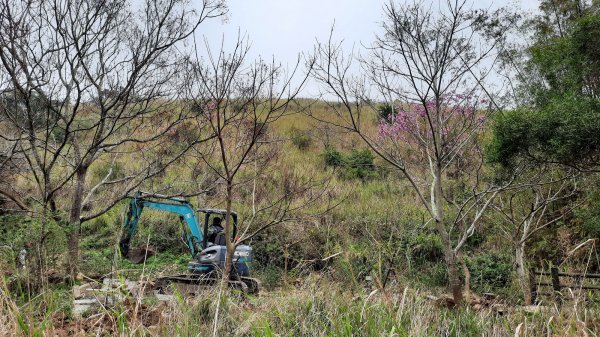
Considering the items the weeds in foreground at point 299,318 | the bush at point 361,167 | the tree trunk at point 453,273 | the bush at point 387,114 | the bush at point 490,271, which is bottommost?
the bush at point 490,271

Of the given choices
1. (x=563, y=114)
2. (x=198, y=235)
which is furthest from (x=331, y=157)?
(x=563, y=114)

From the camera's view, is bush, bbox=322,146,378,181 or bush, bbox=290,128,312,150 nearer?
bush, bbox=322,146,378,181

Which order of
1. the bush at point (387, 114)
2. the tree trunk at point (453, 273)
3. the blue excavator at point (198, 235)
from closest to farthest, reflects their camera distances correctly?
the tree trunk at point (453, 273) < the bush at point (387, 114) < the blue excavator at point (198, 235)

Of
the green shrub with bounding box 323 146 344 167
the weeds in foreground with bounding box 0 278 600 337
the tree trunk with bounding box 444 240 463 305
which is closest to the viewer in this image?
the weeds in foreground with bounding box 0 278 600 337

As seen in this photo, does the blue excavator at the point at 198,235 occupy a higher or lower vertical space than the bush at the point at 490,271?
higher

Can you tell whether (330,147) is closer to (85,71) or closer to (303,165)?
(303,165)

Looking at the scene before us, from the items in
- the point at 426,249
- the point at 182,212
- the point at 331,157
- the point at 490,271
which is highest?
the point at 331,157

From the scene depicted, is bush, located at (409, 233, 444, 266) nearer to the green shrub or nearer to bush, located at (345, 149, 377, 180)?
bush, located at (345, 149, 377, 180)

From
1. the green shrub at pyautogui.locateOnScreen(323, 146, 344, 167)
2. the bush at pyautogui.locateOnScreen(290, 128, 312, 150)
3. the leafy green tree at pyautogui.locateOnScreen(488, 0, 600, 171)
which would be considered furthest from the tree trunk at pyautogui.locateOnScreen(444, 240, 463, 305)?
the bush at pyautogui.locateOnScreen(290, 128, 312, 150)

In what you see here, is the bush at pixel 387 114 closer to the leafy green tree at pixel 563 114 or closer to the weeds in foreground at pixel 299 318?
the leafy green tree at pixel 563 114

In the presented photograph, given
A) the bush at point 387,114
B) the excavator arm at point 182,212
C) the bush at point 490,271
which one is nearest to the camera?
the bush at point 387,114

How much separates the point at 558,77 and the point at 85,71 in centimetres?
855

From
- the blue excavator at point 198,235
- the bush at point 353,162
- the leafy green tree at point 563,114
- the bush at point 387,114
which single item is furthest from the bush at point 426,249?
the bush at point 353,162

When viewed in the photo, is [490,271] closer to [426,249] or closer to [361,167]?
[426,249]
